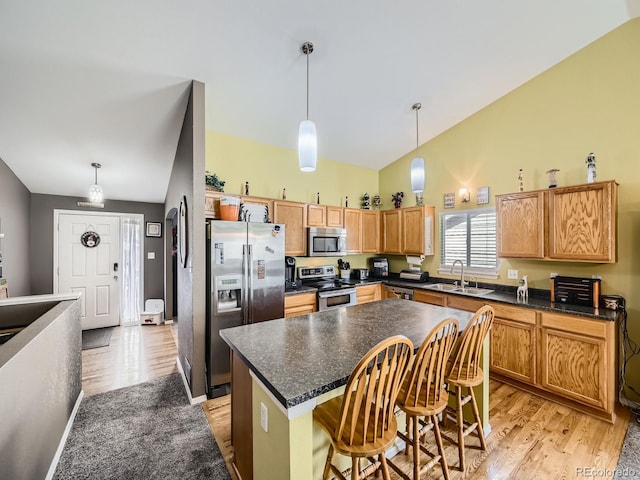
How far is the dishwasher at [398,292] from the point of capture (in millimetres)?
3965

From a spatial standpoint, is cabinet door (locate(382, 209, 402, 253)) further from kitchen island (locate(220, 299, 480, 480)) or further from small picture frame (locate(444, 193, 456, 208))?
kitchen island (locate(220, 299, 480, 480))

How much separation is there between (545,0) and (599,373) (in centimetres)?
312

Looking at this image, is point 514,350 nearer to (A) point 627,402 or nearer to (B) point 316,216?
(A) point 627,402

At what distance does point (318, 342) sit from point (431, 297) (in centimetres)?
250

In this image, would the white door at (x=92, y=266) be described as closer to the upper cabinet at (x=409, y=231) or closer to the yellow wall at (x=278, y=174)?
the yellow wall at (x=278, y=174)

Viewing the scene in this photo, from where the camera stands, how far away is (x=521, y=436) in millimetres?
2143

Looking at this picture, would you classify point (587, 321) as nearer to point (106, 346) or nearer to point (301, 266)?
point (301, 266)

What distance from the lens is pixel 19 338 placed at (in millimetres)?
1543

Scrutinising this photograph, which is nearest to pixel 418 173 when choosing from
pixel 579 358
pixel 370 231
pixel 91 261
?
pixel 370 231

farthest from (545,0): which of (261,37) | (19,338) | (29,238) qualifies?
(29,238)

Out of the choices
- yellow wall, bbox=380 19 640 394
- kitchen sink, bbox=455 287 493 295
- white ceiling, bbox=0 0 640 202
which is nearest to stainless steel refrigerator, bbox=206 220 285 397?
white ceiling, bbox=0 0 640 202

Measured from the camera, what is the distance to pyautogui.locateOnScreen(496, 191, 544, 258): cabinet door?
2.92 metres

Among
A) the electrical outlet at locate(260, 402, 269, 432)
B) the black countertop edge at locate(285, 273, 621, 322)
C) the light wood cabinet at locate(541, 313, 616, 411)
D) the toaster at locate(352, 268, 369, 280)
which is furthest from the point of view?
the toaster at locate(352, 268, 369, 280)

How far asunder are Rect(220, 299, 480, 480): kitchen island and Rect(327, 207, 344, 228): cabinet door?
2223 millimetres
